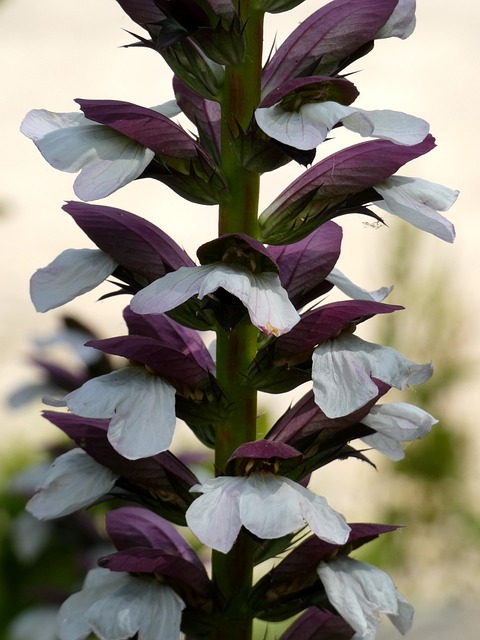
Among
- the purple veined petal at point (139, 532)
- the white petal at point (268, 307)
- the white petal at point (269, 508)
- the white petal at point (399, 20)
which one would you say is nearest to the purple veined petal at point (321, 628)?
the purple veined petal at point (139, 532)

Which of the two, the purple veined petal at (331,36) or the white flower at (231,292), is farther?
the purple veined petal at (331,36)

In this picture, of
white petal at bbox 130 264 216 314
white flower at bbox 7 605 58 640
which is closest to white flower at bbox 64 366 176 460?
white petal at bbox 130 264 216 314

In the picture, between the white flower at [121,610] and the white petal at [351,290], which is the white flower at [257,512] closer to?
the white flower at [121,610]

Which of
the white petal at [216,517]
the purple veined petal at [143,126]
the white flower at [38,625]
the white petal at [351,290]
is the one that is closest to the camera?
the white petal at [216,517]

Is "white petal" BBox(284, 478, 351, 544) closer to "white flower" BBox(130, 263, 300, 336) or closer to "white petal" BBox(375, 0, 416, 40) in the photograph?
"white flower" BBox(130, 263, 300, 336)

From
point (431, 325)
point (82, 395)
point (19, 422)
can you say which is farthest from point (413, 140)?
point (19, 422)

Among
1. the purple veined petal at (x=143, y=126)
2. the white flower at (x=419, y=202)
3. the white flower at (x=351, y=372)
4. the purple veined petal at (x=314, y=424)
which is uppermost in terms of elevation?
the purple veined petal at (x=143, y=126)
